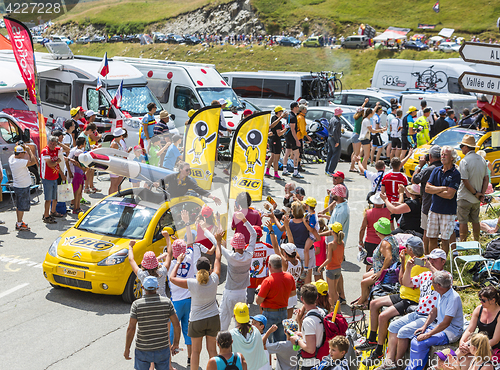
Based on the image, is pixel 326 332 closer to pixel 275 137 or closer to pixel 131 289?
pixel 131 289

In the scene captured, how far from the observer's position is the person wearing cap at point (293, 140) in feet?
47.9

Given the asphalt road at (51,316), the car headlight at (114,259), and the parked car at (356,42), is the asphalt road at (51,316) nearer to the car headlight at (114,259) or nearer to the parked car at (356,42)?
the car headlight at (114,259)

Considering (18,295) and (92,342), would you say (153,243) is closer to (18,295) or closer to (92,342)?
(92,342)

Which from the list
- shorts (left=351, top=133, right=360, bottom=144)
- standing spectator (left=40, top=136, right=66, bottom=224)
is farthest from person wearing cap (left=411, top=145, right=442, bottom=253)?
standing spectator (left=40, top=136, right=66, bottom=224)

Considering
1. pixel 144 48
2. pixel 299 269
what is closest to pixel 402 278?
pixel 299 269

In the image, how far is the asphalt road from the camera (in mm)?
6375

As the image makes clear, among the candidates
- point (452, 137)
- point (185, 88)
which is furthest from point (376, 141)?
point (185, 88)

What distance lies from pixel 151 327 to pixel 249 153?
166 inches

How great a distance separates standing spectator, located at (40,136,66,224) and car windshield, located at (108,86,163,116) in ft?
17.7

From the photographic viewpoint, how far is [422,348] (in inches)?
210

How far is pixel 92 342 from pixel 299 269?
304cm

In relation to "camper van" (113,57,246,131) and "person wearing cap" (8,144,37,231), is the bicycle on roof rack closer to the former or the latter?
"camper van" (113,57,246,131)

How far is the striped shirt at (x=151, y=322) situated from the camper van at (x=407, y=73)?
2347cm

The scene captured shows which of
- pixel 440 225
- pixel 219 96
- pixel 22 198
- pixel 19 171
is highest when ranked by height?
pixel 219 96
